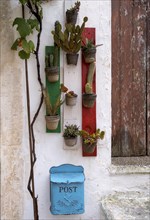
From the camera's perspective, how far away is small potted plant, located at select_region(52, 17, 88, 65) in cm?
278

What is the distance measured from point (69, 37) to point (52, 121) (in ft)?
2.18

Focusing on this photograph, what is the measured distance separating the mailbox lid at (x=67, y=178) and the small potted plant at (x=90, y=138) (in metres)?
0.22

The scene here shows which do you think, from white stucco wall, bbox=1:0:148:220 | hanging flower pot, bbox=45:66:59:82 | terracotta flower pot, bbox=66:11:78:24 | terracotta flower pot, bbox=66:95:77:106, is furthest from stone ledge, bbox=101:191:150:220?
terracotta flower pot, bbox=66:11:78:24

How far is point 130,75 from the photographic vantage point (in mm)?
3156

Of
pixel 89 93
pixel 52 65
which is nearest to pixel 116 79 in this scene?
pixel 89 93

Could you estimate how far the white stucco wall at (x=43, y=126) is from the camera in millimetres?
2918

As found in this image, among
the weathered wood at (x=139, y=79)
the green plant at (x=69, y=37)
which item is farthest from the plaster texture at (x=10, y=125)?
the weathered wood at (x=139, y=79)

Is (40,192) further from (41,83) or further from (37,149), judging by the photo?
(41,83)

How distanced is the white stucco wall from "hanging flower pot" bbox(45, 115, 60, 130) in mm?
100

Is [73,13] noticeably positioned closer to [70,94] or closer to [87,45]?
[87,45]

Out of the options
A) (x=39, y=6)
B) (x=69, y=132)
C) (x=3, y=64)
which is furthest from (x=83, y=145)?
(x=39, y=6)

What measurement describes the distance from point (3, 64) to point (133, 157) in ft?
4.48

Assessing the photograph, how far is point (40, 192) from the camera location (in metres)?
2.99

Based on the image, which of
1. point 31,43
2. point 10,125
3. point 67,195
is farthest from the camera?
point 10,125
